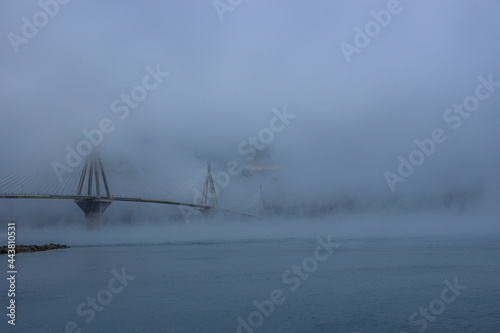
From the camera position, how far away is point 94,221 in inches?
2547

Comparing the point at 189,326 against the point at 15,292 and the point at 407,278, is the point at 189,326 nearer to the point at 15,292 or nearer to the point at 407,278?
the point at 15,292

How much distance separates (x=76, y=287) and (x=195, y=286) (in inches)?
207

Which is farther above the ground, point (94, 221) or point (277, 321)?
point (94, 221)

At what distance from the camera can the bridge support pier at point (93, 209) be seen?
208 ft

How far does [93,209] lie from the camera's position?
64.3 meters

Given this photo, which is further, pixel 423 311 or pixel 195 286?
pixel 195 286

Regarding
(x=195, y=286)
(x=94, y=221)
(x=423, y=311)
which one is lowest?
(x=423, y=311)

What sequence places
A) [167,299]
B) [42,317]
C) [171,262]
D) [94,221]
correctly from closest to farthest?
[42,317] < [167,299] < [171,262] < [94,221]

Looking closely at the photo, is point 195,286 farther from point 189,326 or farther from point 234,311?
point 189,326

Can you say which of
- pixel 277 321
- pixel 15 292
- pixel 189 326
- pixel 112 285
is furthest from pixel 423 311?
pixel 15 292

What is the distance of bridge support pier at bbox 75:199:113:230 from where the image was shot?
6353cm

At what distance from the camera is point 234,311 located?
18031 millimetres

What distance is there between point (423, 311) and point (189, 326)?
7435 mm

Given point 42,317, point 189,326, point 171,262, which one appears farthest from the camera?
point 171,262
